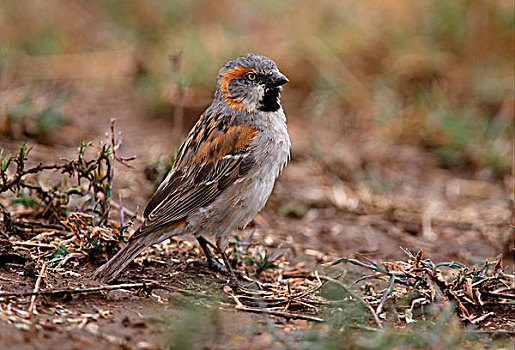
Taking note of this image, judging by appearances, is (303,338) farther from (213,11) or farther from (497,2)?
(213,11)

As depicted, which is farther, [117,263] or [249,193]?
[249,193]

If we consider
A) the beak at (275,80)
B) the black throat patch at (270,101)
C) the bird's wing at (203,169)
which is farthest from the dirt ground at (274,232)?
the beak at (275,80)

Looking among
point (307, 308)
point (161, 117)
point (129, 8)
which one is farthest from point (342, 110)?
point (307, 308)

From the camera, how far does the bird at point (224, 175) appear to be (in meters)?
4.80

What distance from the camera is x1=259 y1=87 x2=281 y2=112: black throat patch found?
5.30 metres

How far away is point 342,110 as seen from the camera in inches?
340

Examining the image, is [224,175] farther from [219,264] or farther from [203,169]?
[219,264]

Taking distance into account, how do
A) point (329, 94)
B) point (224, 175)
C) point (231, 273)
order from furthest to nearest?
point (329, 94) < point (224, 175) < point (231, 273)

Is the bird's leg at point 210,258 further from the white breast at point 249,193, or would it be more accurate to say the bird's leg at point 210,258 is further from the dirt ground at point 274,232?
the white breast at point 249,193

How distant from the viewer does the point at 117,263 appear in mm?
4273

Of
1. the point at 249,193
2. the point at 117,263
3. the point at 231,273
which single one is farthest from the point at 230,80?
the point at 117,263

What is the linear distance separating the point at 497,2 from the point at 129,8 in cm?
550

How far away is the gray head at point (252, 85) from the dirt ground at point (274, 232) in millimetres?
1073

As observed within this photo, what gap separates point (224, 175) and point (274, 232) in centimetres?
133
